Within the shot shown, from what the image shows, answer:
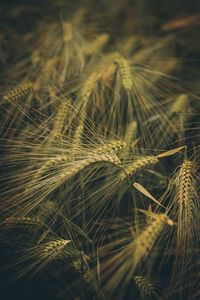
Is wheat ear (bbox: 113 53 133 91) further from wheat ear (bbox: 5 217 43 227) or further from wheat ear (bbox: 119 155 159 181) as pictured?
wheat ear (bbox: 5 217 43 227)

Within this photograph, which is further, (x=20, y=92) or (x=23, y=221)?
(x=20, y=92)

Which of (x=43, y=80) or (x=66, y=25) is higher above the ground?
(x=66, y=25)

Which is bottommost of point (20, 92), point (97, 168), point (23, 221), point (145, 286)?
point (145, 286)

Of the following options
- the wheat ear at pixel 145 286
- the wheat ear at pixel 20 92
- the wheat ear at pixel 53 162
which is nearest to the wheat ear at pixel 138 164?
the wheat ear at pixel 53 162

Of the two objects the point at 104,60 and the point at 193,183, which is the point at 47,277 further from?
the point at 104,60

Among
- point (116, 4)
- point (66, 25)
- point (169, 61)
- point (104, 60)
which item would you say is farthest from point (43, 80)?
point (116, 4)

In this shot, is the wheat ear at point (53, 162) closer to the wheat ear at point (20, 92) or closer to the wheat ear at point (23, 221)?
the wheat ear at point (23, 221)

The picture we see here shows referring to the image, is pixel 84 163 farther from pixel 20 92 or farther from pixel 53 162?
pixel 20 92

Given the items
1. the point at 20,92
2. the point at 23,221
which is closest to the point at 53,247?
the point at 23,221
